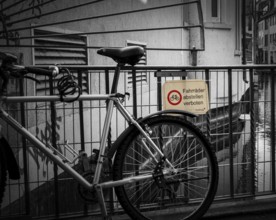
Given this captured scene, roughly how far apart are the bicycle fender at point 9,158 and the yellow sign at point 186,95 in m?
1.40

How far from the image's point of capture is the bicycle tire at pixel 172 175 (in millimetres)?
2658

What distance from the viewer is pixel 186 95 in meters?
3.38

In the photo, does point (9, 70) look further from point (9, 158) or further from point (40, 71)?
point (9, 158)

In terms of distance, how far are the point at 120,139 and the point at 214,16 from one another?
10.5 metres

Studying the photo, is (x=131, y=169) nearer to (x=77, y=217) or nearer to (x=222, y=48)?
(x=77, y=217)

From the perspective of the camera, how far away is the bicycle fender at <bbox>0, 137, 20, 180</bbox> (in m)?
2.35

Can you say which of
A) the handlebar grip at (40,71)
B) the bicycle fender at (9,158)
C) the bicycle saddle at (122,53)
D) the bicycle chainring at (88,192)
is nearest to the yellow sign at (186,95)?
the bicycle saddle at (122,53)

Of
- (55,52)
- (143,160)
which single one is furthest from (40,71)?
(55,52)

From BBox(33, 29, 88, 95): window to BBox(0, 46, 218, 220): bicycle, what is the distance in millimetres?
1522

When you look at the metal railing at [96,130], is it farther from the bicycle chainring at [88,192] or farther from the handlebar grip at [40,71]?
the handlebar grip at [40,71]

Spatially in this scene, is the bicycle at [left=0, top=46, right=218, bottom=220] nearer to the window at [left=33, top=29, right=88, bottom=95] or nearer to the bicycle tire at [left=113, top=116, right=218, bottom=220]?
the bicycle tire at [left=113, top=116, right=218, bottom=220]

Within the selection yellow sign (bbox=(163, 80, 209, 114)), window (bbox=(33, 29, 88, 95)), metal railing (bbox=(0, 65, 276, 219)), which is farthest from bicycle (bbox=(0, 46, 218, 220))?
window (bbox=(33, 29, 88, 95))

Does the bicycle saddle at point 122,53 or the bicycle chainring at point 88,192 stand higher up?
the bicycle saddle at point 122,53

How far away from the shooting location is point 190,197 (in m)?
3.08
